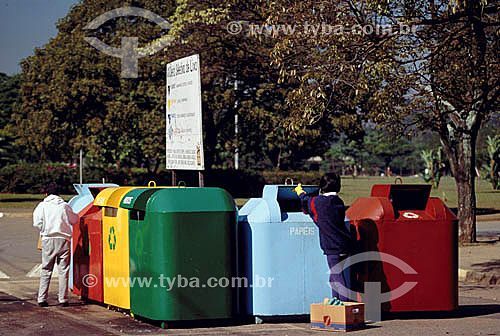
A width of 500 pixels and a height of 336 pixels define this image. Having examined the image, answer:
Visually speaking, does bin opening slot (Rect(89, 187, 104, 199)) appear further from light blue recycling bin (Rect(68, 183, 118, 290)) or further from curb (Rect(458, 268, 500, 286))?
curb (Rect(458, 268, 500, 286))

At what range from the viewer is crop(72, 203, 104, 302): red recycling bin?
34.9ft

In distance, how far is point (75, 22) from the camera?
48.8 metres

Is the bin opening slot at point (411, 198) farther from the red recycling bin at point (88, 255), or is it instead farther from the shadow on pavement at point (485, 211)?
the shadow on pavement at point (485, 211)

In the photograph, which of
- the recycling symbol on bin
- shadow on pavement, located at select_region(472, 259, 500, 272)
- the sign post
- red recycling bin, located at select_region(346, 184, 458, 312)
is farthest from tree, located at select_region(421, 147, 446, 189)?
the recycling symbol on bin

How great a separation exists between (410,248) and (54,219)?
473cm

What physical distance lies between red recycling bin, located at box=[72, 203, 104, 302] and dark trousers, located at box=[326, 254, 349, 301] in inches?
126

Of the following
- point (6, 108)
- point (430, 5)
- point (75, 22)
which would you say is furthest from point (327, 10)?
point (6, 108)

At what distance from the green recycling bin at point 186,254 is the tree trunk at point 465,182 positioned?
12104mm

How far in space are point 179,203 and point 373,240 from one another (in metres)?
2.45

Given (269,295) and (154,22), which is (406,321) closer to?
(269,295)

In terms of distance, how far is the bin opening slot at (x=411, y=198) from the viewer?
10117 mm

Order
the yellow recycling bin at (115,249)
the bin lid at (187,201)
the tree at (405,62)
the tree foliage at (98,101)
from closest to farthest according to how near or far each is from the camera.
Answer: the bin lid at (187,201)
the yellow recycling bin at (115,249)
the tree at (405,62)
the tree foliage at (98,101)

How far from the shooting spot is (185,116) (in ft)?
39.6

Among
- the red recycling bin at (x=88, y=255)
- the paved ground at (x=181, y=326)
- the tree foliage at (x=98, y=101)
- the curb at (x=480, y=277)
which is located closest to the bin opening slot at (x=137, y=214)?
the red recycling bin at (x=88, y=255)
